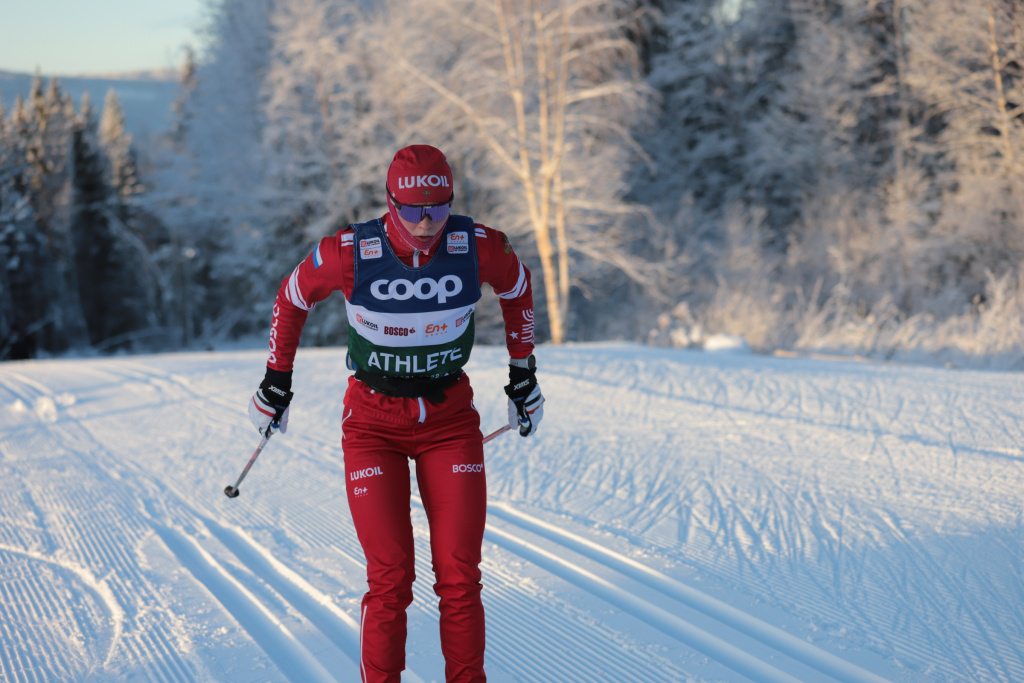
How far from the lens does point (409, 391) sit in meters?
2.67

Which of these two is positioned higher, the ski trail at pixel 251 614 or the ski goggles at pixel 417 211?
the ski goggles at pixel 417 211

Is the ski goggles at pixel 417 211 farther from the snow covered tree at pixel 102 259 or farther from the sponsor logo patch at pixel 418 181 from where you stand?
the snow covered tree at pixel 102 259

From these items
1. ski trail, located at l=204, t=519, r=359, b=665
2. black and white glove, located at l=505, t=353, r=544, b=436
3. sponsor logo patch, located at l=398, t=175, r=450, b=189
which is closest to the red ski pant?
black and white glove, located at l=505, t=353, r=544, b=436

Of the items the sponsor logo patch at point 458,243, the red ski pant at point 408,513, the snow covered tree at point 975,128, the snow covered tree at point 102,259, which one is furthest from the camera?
the snow covered tree at point 102,259

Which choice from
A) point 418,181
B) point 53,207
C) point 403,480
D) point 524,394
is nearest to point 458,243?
point 418,181

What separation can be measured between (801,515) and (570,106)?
14.7 metres

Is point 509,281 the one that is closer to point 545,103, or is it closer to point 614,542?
point 614,542

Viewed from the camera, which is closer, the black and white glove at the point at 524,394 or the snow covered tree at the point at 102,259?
the black and white glove at the point at 524,394

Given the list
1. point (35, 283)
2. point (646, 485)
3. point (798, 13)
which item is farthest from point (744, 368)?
point (35, 283)

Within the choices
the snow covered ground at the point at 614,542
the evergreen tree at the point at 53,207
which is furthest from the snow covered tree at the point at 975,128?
the evergreen tree at the point at 53,207

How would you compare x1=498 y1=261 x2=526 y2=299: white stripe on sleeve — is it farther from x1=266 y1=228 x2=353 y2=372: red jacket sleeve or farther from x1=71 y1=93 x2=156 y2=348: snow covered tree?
x1=71 y1=93 x2=156 y2=348: snow covered tree

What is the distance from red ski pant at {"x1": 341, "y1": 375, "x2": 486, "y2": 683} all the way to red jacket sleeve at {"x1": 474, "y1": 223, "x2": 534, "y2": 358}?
0.42 m

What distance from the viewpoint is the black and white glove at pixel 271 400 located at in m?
2.96

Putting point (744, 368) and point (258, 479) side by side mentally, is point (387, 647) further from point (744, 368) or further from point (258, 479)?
point (744, 368)
